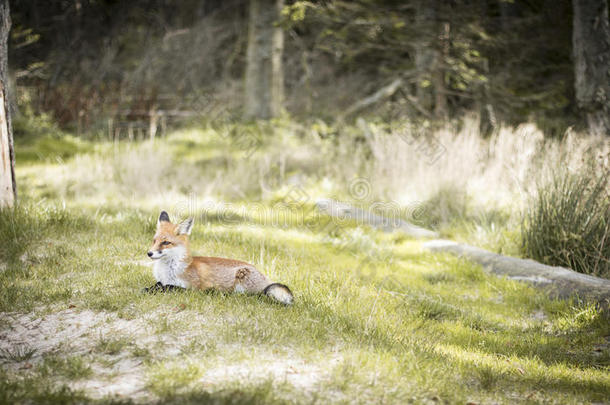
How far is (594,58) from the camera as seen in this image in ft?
25.8

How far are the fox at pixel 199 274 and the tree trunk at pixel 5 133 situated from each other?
278cm

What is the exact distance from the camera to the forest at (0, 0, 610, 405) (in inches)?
127

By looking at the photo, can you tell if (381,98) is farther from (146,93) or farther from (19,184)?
(19,184)

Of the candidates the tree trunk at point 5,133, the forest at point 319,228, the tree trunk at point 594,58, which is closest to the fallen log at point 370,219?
the forest at point 319,228

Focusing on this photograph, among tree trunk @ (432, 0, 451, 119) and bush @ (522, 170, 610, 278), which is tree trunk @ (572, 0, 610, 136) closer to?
tree trunk @ (432, 0, 451, 119)

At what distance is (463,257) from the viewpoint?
20.1 feet

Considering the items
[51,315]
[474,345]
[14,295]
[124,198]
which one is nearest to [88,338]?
[51,315]

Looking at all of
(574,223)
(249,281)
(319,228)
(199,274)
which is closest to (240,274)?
(249,281)

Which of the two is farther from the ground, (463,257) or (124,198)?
(124,198)

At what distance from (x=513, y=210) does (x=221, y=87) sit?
11593mm

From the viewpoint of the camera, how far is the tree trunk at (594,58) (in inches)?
305

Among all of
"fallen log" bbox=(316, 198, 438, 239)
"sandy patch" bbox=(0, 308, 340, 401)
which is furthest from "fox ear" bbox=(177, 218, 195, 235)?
"fallen log" bbox=(316, 198, 438, 239)

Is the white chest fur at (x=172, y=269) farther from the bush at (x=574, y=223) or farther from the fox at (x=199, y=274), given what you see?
the bush at (x=574, y=223)

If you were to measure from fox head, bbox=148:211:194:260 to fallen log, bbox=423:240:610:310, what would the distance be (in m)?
3.71
